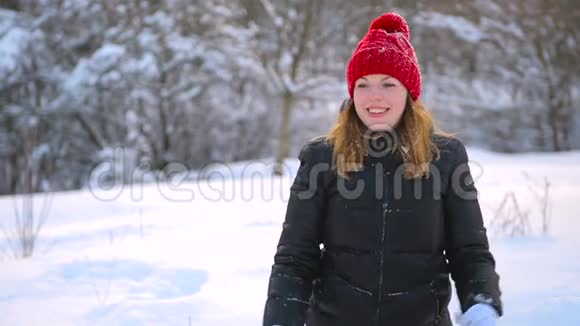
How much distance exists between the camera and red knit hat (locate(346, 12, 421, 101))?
1561mm

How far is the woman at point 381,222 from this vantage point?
144 cm

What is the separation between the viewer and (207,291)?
267 centimetres

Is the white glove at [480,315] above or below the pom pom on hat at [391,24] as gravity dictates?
below

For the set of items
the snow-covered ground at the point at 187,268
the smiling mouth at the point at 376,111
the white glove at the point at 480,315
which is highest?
the smiling mouth at the point at 376,111

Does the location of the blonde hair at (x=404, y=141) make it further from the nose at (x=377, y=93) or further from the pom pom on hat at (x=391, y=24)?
the pom pom on hat at (x=391, y=24)

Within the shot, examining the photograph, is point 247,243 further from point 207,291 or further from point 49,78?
point 49,78

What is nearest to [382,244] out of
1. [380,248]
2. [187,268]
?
[380,248]

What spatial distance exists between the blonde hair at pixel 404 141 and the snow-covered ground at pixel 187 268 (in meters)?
1.11

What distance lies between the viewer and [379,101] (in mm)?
1539

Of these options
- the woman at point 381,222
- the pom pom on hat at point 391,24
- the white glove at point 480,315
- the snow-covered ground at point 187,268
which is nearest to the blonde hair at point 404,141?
the woman at point 381,222

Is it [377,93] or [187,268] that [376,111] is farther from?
[187,268]

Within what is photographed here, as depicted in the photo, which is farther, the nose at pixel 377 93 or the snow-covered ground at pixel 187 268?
the snow-covered ground at pixel 187 268

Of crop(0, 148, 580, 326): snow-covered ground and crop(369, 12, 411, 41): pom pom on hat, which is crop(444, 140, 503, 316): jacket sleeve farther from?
crop(0, 148, 580, 326): snow-covered ground

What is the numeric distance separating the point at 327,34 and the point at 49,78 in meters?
6.67
